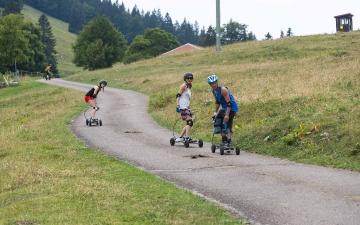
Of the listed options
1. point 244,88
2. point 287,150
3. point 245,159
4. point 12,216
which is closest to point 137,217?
point 12,216

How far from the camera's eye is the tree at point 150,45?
11900cm

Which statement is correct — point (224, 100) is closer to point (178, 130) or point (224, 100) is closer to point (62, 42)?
point (178, 130)

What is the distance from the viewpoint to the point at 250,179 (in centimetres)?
1065

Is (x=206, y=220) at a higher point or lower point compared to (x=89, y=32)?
lower

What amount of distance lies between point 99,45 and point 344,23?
132 ft

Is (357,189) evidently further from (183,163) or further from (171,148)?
(171,148)

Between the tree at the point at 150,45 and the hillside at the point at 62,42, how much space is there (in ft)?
76.9

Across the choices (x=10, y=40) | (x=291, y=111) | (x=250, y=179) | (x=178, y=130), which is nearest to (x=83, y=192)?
(x=250, y=179)

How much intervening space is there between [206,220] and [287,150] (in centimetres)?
744

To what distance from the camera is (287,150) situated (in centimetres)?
1466

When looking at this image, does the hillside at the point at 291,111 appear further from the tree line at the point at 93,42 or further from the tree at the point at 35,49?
the tree at the point at 35,49

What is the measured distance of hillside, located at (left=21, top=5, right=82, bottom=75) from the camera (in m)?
147

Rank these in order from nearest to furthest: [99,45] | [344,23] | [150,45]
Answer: [344,23]
[99,45]
[150,45]

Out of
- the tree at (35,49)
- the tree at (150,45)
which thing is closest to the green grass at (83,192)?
the tree at (35,49)
